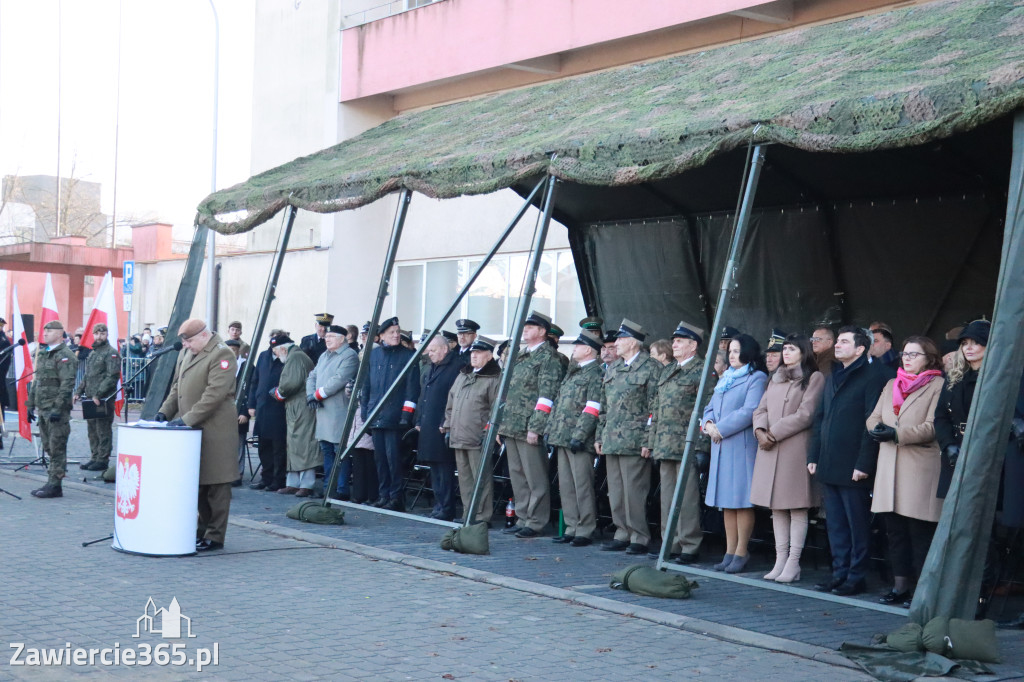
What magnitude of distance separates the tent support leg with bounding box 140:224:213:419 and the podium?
3796 mm

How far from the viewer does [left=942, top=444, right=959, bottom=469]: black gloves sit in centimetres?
728

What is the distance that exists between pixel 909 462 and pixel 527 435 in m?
4.00

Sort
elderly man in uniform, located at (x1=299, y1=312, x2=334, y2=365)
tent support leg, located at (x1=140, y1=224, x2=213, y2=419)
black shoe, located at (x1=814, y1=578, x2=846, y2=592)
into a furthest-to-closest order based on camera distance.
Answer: elderly man in uniform, located at (x1=299, y1=312, x2=334, y2=365)
tent support leg, located at (x1=140, y1=224, x2=213, y2=419)
black shoe, located at (x1=814, y1=578, x2=846, y2=592)

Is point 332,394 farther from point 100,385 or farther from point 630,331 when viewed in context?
point 630,331

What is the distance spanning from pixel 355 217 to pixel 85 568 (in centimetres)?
1564

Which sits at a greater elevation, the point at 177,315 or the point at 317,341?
the point at 177,315

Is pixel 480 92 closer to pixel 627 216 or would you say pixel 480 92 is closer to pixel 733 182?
pixel 627 216

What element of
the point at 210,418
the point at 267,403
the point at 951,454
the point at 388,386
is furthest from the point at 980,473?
the point at 267,403

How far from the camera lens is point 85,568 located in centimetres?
843

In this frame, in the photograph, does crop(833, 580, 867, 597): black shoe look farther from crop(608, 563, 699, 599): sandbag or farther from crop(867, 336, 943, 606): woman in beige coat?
crop(608, 563, 699, 599): sandbag

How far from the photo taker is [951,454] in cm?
731

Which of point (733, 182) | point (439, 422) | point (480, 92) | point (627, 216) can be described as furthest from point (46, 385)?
point (480, 92)

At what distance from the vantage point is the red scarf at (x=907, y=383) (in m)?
8.02

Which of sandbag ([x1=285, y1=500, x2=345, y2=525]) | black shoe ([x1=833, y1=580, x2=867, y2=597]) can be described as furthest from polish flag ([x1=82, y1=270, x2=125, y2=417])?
black shoe ([x1=833, y1=580, x2=867, y2=597])
